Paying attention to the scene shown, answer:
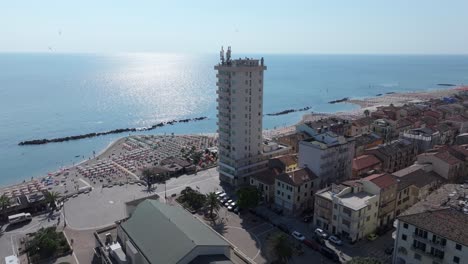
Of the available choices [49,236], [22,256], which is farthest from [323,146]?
[22,256]

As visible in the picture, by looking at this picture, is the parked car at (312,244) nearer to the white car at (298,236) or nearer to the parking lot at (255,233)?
the parking lot at (255,233)

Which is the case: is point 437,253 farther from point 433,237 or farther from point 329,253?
point 329,253

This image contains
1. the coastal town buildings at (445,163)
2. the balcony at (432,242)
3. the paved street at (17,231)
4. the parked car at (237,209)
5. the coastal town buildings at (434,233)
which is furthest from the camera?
the coastal town buildings at (445,163)

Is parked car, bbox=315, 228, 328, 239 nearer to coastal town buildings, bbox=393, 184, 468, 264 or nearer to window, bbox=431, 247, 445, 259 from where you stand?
coastal town buildings, bbox=393, 184, 468, 264

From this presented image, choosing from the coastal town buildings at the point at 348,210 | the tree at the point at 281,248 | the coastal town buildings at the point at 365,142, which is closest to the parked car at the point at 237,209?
the coastal town buildings at the point at 348,210

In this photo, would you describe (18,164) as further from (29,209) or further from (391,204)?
(391,204)
